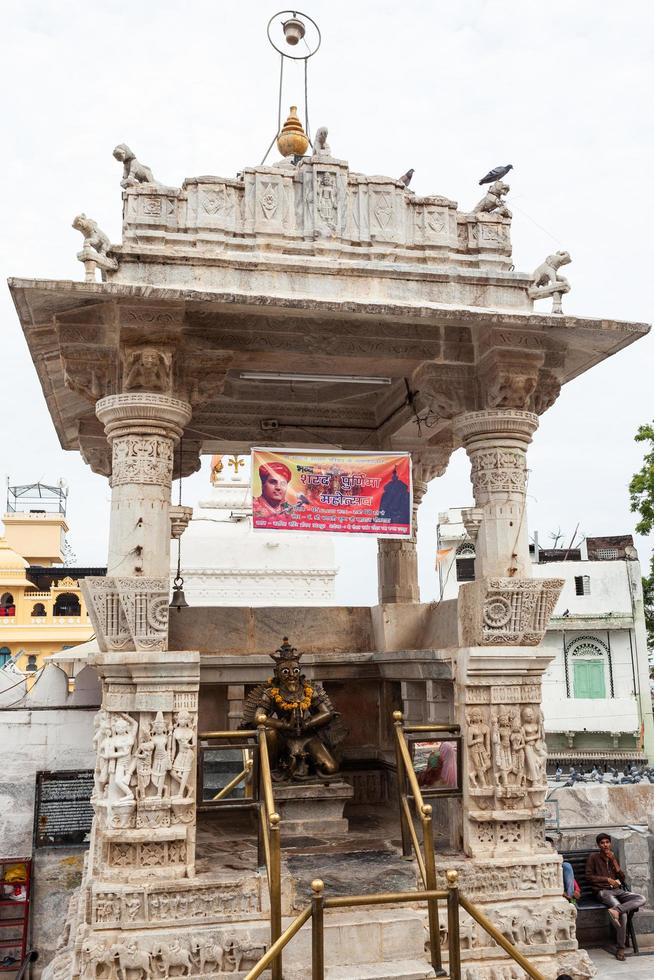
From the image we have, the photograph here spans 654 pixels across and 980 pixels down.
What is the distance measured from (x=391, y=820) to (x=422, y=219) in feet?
21.1

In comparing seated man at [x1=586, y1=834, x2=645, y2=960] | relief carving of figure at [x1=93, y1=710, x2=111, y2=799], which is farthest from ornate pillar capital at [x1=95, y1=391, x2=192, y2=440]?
seated man at [x1=586, y1=834, x2=645, y2=960]

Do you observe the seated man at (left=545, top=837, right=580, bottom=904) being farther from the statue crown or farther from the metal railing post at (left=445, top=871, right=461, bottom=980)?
the metal railing post at (left=445, top=871, right=461, bottom=980)

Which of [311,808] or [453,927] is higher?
[311,808]

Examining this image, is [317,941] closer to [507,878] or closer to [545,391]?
[507,878]

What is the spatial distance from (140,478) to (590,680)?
87.4 feet

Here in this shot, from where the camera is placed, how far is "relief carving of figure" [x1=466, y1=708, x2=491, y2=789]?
7.69 meters

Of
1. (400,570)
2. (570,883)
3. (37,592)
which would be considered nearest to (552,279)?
(400,570)

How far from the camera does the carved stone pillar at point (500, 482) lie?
8.16 metres

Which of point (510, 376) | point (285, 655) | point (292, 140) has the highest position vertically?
point (292, 140)

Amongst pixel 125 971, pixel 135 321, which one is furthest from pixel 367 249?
pixel 125 971

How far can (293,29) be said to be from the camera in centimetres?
952

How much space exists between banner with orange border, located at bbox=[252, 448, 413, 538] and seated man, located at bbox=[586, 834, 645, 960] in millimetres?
5045

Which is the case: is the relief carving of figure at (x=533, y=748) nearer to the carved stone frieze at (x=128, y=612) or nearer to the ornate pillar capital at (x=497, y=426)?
the ornate pillar capital at (x=497, y=426)

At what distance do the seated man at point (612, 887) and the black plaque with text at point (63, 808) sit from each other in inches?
238
